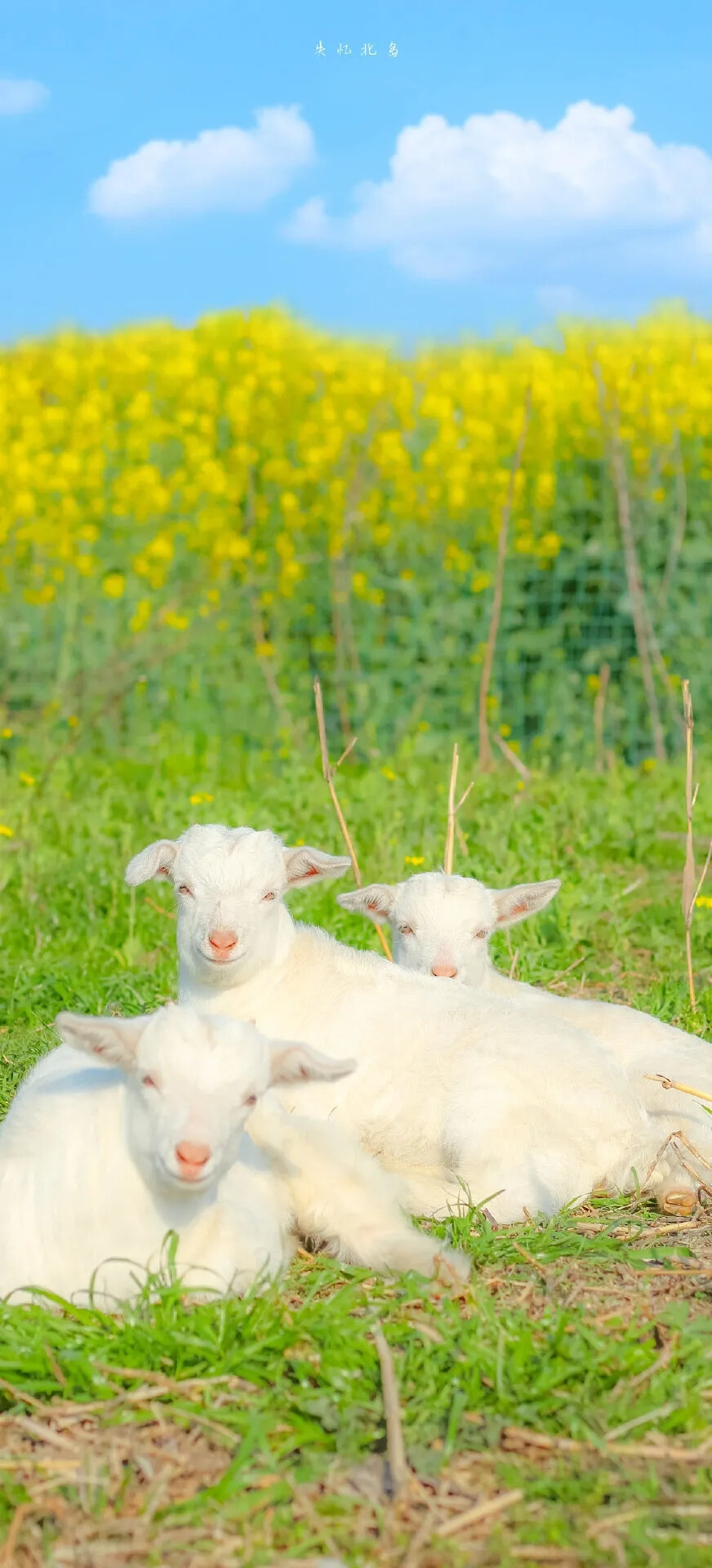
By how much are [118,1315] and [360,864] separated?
395 centimetres

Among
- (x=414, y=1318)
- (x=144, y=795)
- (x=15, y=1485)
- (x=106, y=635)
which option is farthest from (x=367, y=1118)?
(x=106, y=635)

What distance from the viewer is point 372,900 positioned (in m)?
5.18

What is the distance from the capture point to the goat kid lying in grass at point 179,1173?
3109 millimetres

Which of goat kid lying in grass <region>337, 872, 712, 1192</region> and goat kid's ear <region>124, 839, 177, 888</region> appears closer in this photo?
goat kid lying in grass <region>337, 872, 712, 1192</region>

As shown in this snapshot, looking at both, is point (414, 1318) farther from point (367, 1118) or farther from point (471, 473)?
point (471, 473)

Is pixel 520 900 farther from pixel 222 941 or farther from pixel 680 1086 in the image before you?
pixel 222 941

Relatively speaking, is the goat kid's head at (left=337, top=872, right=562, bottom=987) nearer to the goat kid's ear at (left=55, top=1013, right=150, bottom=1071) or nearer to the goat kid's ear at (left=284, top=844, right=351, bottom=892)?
the goat kid's ear at (left=284, top=844, right=351, bottom=892)

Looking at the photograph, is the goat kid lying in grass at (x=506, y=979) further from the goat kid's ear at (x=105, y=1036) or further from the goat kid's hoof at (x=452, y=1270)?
the goat kid's ear at (x=105, y=1036)

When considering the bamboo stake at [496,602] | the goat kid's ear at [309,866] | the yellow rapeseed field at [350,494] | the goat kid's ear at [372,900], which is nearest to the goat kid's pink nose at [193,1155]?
the goat kid's ear at [309,866]

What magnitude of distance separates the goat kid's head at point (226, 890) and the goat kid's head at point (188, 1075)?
3.47ft

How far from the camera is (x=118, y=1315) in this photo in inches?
129

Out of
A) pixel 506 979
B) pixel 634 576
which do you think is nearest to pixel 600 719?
pixel 634 576

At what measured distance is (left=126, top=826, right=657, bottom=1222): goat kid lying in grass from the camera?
4004 millimetres

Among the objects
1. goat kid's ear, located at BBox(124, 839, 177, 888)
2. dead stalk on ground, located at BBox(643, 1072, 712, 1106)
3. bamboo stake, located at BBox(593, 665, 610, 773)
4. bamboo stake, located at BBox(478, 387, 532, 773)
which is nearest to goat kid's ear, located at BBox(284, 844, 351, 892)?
goat kid's ear, located at BBox(124, 839, 177, 888)
